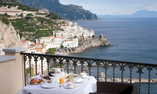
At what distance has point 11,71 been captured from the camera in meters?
3.97

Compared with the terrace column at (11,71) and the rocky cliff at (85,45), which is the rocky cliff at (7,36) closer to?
the rocky cliff at (85,45)

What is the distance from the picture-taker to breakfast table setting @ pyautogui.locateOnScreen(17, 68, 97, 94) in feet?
8.83

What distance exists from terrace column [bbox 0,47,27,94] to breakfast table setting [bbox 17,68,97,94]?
104cm

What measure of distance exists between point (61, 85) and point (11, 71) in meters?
1.54

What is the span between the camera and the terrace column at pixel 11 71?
3775 millimetres

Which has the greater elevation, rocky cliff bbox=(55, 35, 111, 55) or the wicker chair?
the wicker chair

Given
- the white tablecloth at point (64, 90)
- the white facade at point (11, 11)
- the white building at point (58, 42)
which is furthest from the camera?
the white facade at point (11, 11)

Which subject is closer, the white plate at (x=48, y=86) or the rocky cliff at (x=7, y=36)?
the white plate at (x=48, y=86)

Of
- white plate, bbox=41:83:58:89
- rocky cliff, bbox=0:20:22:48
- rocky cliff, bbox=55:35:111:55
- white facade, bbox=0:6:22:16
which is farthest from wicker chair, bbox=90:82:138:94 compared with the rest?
white facade, bbox=0:6:22:16

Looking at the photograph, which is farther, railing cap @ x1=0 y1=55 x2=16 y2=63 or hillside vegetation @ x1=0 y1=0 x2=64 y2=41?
hillside vegetation @ x1=0 y1=0 x2=64 y2=41

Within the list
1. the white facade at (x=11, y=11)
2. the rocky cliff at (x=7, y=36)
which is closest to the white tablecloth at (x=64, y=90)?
the rocky cliff at (x=7, y=36)

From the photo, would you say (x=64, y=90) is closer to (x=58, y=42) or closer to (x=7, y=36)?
(x=7, y=36)

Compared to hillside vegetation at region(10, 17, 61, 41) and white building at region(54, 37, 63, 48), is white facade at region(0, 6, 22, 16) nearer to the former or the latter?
hillside vegetation at region(10, 17, 61, 41)

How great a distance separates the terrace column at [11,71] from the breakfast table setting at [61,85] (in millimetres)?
1039
